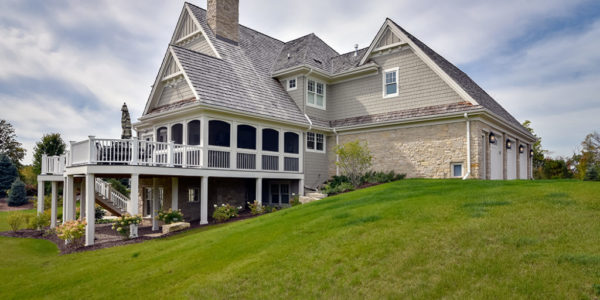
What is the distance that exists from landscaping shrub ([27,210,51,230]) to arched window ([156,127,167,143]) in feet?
22.1

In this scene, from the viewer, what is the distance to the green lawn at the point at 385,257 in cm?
511

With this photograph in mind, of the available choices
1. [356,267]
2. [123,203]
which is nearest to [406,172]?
[356,267]

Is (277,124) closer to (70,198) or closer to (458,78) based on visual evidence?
(458,78)

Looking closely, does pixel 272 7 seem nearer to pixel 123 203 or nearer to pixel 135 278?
pixel 135 278

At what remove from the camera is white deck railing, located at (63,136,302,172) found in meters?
12.7

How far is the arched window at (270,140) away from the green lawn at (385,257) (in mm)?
8860

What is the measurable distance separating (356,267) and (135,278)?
457cm

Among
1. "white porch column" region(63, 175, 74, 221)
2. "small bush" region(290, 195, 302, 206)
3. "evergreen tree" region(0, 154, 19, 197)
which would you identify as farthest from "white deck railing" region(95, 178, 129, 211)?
"evergreen tree" region(0, 154, 19, 197)

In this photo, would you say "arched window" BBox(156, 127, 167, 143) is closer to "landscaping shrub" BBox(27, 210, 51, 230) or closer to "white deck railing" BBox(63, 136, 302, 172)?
"white deck railing" BBox(63, 136, 302, 172)

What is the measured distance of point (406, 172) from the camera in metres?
17.7

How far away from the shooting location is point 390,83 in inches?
741

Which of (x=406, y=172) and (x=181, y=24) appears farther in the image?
(x=181, y=24)

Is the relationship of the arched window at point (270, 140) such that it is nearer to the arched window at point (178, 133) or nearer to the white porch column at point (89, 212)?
the arched window at point (178, 133)

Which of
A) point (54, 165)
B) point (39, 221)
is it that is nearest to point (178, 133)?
point (54, 165)
